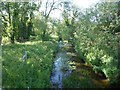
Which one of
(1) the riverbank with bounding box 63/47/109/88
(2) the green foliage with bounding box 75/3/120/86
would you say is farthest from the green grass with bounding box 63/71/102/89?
(2) the green foliage with bounding box 75/3/120/86

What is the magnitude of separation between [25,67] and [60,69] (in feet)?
3.15

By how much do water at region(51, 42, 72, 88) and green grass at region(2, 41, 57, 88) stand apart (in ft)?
0.55

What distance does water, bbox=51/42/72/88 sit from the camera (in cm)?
303

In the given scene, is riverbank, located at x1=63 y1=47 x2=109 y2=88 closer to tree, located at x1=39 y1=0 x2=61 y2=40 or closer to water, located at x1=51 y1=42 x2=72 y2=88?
water, located at x1=51 y1=42 x2=72 y2=88

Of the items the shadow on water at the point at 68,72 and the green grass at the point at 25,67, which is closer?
the green grass at the point at 25,67

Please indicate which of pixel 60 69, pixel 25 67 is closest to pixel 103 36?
pixel 60 69

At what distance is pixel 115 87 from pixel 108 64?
1.09 feet

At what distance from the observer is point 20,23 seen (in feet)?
9.73

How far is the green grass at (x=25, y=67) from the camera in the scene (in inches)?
93.4

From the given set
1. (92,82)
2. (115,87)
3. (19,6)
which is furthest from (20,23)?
(115,87)

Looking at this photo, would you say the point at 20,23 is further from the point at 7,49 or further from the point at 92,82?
the point at 92,82

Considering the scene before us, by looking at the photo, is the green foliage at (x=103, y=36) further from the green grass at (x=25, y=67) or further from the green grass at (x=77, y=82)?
the green grass at (x=25, y=67)

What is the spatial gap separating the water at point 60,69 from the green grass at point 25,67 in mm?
167

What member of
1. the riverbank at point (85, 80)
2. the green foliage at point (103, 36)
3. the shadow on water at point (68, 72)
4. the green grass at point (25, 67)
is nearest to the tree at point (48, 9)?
the green grass at point (25, 67)
